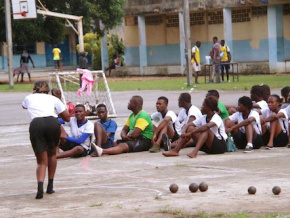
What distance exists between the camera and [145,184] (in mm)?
10453

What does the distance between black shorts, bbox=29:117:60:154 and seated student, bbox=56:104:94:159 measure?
3220 millimetres

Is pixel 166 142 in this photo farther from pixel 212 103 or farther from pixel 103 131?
pixel 212 103

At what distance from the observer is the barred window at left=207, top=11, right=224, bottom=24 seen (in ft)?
139

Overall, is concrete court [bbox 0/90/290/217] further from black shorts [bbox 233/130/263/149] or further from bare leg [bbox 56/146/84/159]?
black shorts [bbox 233/130/263/149]

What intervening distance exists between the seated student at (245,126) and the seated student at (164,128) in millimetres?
1036

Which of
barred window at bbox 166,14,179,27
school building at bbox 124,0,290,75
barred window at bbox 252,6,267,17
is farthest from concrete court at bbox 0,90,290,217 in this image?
barred window at bbox 166,14,179,27

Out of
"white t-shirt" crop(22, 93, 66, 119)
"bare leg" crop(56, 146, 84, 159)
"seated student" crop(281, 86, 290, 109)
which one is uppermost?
"white t-shirt" crop(22, 93, 66, 119)

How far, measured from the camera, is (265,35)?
40125mm

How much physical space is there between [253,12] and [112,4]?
760 centimetres

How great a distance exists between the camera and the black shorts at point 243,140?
1370cm

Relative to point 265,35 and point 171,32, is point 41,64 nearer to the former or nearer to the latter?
point 171,32

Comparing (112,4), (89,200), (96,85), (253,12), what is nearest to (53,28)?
(112,4)

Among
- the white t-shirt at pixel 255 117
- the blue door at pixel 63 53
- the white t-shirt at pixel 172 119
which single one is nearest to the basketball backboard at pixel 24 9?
the white t-shirt at pixel 172 119

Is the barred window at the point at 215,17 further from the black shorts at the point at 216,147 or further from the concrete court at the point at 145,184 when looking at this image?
the black shorts at the point at 216,147
